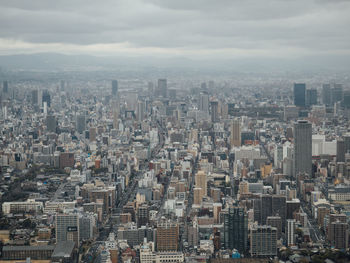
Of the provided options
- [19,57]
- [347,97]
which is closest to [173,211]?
[19,57]

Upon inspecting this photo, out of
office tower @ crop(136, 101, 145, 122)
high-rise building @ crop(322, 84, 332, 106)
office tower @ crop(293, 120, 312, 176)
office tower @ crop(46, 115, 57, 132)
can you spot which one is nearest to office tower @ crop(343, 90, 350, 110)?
high-rise building @ crop(322, 84, 332, 106)

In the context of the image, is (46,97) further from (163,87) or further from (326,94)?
(326,94)

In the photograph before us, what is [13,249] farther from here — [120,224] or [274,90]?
[274,90]

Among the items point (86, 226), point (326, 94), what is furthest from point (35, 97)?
point (86, 226)

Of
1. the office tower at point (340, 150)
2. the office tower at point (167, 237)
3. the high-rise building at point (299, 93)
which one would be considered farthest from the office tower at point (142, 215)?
the high-rise building at point (299, 93)

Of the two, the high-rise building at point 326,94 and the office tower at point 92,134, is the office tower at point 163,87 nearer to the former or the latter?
the office tower at point 92,134

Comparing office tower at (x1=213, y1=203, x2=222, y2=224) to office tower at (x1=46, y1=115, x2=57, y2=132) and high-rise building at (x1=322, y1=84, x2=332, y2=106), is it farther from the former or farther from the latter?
office tower at (x1=46, y1=115, x2=57, y2=132)
